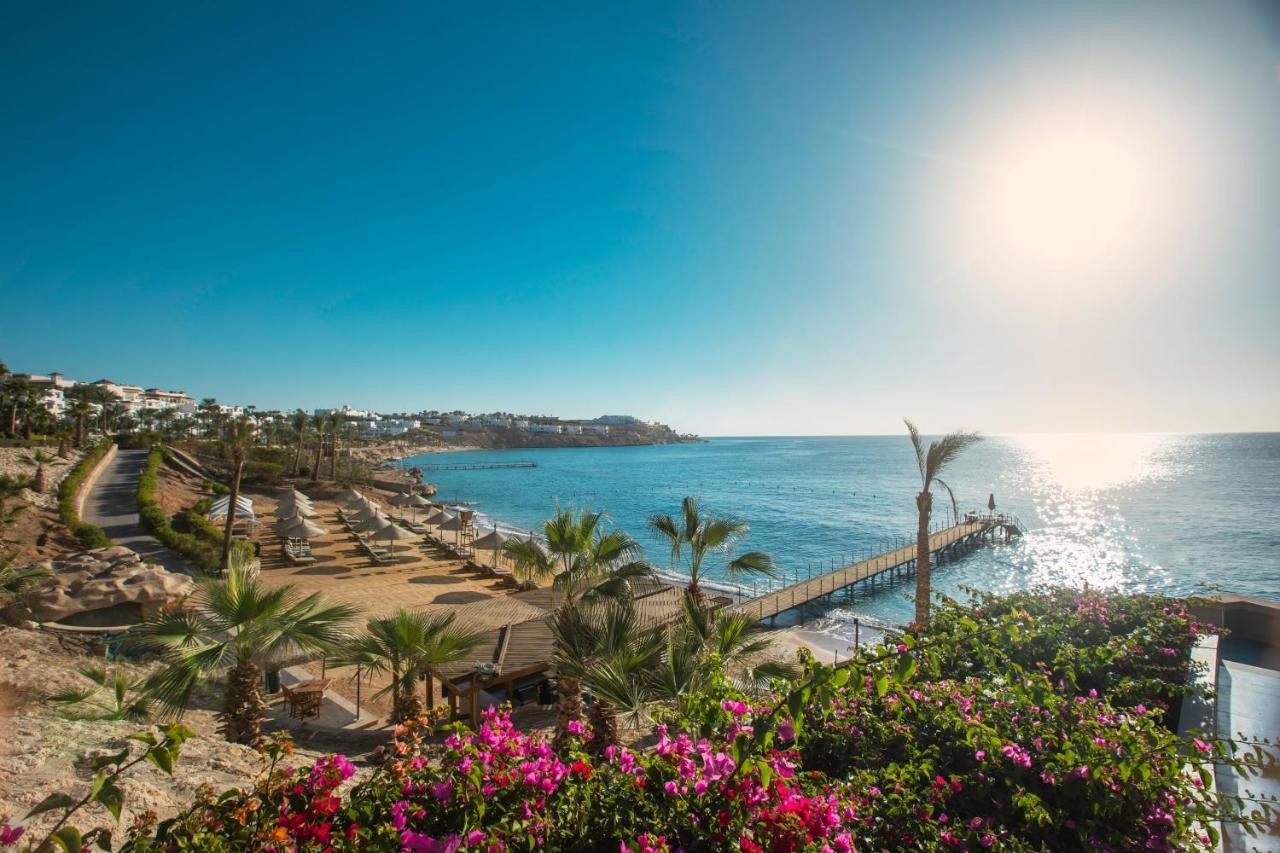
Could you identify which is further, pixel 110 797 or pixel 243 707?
pixel 243 707

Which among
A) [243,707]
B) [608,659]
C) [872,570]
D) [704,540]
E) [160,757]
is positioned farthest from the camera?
[872,570]

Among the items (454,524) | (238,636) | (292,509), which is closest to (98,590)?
(238,636)

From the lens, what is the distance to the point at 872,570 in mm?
29375

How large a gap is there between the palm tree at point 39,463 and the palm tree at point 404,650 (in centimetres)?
2531

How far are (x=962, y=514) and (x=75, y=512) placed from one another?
62783 mm

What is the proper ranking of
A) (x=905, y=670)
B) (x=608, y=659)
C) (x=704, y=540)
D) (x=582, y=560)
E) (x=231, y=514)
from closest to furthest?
→ (x=905, y=670) < (x=608, y=659) < (x=582, y=560) < (x=704, y=540) < (x=231, y=514)

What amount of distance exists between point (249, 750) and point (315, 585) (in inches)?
609

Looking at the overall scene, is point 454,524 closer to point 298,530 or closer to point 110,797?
point 298,530

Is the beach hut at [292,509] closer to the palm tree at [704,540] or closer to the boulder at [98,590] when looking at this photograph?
the boulder at [98,590]

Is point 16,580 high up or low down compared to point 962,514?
up

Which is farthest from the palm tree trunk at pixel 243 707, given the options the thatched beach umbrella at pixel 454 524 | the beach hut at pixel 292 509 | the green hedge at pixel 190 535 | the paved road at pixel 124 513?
the thatched beach umbrella at pixel 454 524

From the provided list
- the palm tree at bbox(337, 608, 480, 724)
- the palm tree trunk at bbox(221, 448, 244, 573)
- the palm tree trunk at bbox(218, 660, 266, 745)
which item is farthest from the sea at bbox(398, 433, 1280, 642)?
the palm tree trunk at bbox(221, 448, 244, 573)

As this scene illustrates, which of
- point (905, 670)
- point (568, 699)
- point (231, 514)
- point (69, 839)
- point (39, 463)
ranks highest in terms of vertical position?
point (905, 670)

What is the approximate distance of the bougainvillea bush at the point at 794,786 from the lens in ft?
8.46
